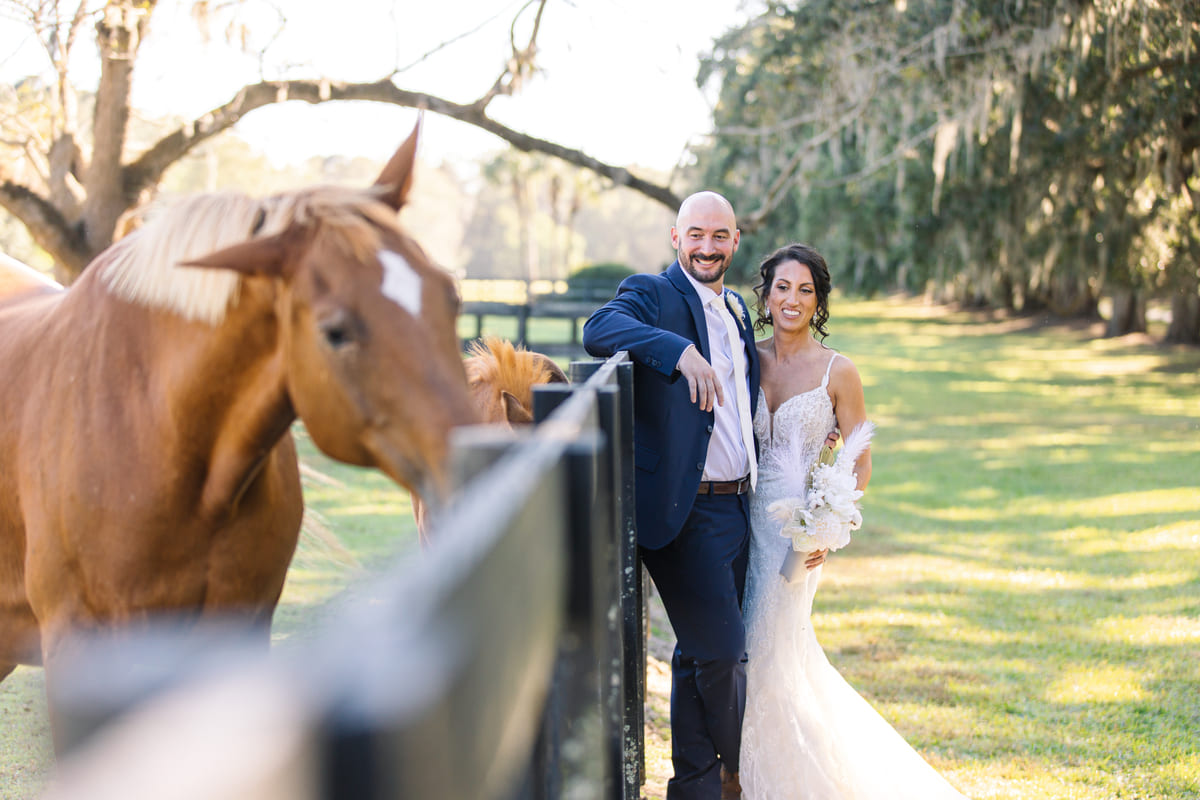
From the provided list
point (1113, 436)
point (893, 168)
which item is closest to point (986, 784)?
point (1113, 436)

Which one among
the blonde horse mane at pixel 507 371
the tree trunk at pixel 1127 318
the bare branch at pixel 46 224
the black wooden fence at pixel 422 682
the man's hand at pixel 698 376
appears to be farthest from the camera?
the tree trunk at pixel 1127 318

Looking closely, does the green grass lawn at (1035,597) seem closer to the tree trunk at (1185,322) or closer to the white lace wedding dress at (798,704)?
the white lace wedding dress at (798,704)

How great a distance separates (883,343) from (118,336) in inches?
1364

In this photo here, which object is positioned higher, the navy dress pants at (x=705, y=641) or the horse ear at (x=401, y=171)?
the horse ear at (x=401, y=171)

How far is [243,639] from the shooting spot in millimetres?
2582

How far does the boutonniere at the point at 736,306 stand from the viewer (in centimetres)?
414

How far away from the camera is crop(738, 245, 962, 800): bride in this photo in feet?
12.8

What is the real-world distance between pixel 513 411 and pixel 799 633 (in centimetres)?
153

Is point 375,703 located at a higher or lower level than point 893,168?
lower

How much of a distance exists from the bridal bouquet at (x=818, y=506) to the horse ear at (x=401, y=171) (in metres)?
2.19

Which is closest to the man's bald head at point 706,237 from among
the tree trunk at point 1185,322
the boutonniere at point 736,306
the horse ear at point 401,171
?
the boutonniere at point 736,306

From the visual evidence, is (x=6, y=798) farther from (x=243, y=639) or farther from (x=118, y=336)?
(x=118, y=336)

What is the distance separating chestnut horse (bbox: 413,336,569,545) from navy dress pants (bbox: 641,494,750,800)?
3.15ft

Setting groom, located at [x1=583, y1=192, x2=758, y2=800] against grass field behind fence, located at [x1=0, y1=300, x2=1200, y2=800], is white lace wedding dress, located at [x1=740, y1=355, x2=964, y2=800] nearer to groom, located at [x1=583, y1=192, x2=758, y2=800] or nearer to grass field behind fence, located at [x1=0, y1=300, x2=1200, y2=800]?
groom, located at [x1=583, y1=192, x2=758, y2=800]
